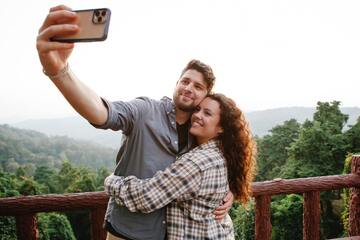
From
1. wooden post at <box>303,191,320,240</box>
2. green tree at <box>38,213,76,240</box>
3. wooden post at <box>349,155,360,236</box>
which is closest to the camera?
wooden post at <box>303,191,320,240</box>

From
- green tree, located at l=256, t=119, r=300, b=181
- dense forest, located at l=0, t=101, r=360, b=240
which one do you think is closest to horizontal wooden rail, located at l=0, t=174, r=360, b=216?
dense forest, located at l=0, t=101, r=360, b=240

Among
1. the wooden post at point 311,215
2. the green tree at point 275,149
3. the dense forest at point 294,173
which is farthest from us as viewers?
the green tree at point 275,149

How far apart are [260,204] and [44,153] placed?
297ft

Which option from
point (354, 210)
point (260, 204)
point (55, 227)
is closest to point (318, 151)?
point (55, 227)

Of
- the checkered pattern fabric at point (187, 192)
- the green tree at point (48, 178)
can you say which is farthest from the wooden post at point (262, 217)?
the green tree at point (48, 178)

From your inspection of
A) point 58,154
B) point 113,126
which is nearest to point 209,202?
point 113,126

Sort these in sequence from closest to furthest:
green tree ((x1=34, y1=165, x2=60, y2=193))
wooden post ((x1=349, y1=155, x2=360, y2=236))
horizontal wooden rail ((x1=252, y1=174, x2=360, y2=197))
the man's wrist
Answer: the man's wrist → horizontal wooden rail ((x1=252, y1=174, x2=360, y2=197)) → wooden post ((x1=349, y1=155, x2=360, y2=236)) → green tree ((x1=34, y1=165, x2=60, y2=193))

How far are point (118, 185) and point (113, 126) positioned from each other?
330mm

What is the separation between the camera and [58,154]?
301 feet

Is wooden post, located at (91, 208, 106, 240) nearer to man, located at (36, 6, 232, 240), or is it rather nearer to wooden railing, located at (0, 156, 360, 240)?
wooden railing, located at (0, 156, 360, 240)

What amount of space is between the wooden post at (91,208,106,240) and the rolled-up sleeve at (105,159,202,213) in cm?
80

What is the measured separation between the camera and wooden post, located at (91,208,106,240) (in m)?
2.57

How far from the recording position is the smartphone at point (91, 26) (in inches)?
43.7

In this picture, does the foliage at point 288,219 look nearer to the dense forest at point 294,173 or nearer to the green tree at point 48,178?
the dense forest at point 294,173
